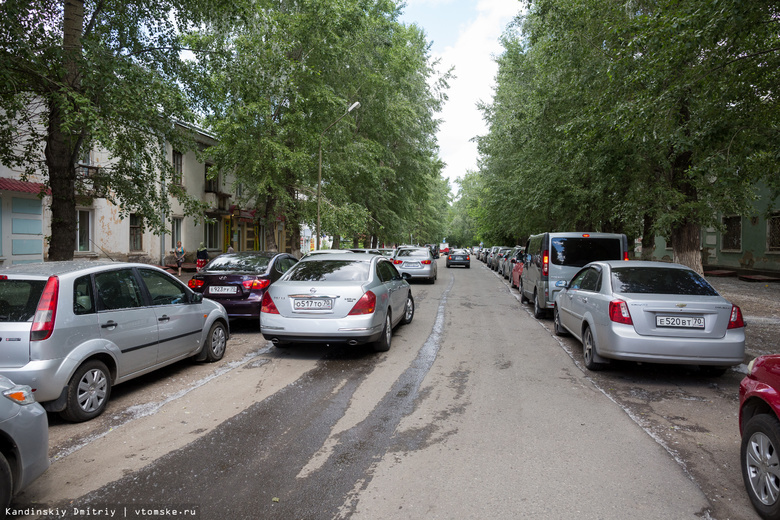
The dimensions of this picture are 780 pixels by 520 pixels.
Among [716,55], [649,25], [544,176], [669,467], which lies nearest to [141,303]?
[669,467]

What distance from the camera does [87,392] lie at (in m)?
4.64

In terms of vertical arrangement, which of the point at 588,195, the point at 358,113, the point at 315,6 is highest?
the point at 315,6

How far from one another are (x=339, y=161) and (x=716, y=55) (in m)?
16.2

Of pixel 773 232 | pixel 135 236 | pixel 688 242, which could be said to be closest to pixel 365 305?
pixel 688 242

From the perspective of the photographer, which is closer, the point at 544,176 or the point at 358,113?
the point at 544,176

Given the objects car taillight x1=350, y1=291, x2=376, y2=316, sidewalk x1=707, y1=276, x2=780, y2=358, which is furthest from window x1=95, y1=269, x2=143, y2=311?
sidewalk x1=707, y1=276, x2=780, y2=358

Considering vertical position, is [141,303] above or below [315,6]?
below

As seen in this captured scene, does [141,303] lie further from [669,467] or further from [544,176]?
[544,176]

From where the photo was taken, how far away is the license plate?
5660 mm

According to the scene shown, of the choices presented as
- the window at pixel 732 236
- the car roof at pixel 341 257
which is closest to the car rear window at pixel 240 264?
the car roof at pixel 341 257

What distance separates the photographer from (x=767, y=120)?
28.8 feet

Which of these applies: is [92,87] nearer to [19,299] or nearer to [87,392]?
[19,299]

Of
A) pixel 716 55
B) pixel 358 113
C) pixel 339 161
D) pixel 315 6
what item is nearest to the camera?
pixel 716 55

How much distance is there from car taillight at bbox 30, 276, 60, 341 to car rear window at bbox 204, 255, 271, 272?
513 centimetres
